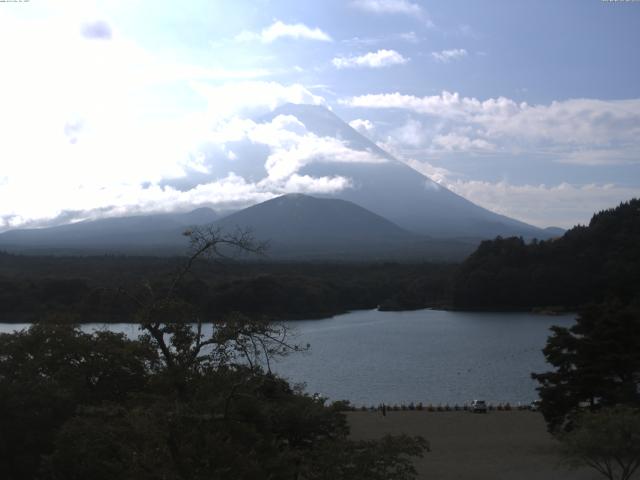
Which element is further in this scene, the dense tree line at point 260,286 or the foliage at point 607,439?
the dense tree line at point 260,286

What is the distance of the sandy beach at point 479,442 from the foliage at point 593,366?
623 mm

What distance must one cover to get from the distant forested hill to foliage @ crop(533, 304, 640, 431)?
2317cm

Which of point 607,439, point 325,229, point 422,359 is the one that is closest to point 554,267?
point 422,359

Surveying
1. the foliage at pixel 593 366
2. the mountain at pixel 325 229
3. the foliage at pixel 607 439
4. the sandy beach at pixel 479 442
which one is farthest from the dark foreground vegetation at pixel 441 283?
the mountain at pixel 325 229

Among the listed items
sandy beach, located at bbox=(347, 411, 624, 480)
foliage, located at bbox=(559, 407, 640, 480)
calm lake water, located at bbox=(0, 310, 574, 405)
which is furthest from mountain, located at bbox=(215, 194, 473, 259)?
foliage, located at bbox=(559, 407, 640, 480)

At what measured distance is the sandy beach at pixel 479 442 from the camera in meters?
8.88

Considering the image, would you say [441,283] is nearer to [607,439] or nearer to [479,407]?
[479,407]

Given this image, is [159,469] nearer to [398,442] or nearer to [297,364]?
[398,442]

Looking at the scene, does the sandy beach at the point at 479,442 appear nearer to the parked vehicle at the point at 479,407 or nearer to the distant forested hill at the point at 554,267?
the parked vehicle at the point at 479,407

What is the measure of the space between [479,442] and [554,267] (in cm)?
2527

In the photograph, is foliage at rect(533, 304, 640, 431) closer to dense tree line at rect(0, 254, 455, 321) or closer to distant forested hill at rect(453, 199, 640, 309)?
dense tree line at rect(0, 254, 455, 321)

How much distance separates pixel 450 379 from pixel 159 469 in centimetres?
1446

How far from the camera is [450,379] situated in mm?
17016

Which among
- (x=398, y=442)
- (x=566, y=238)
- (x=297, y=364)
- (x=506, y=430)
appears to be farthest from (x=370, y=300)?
(x=398, y=442)
